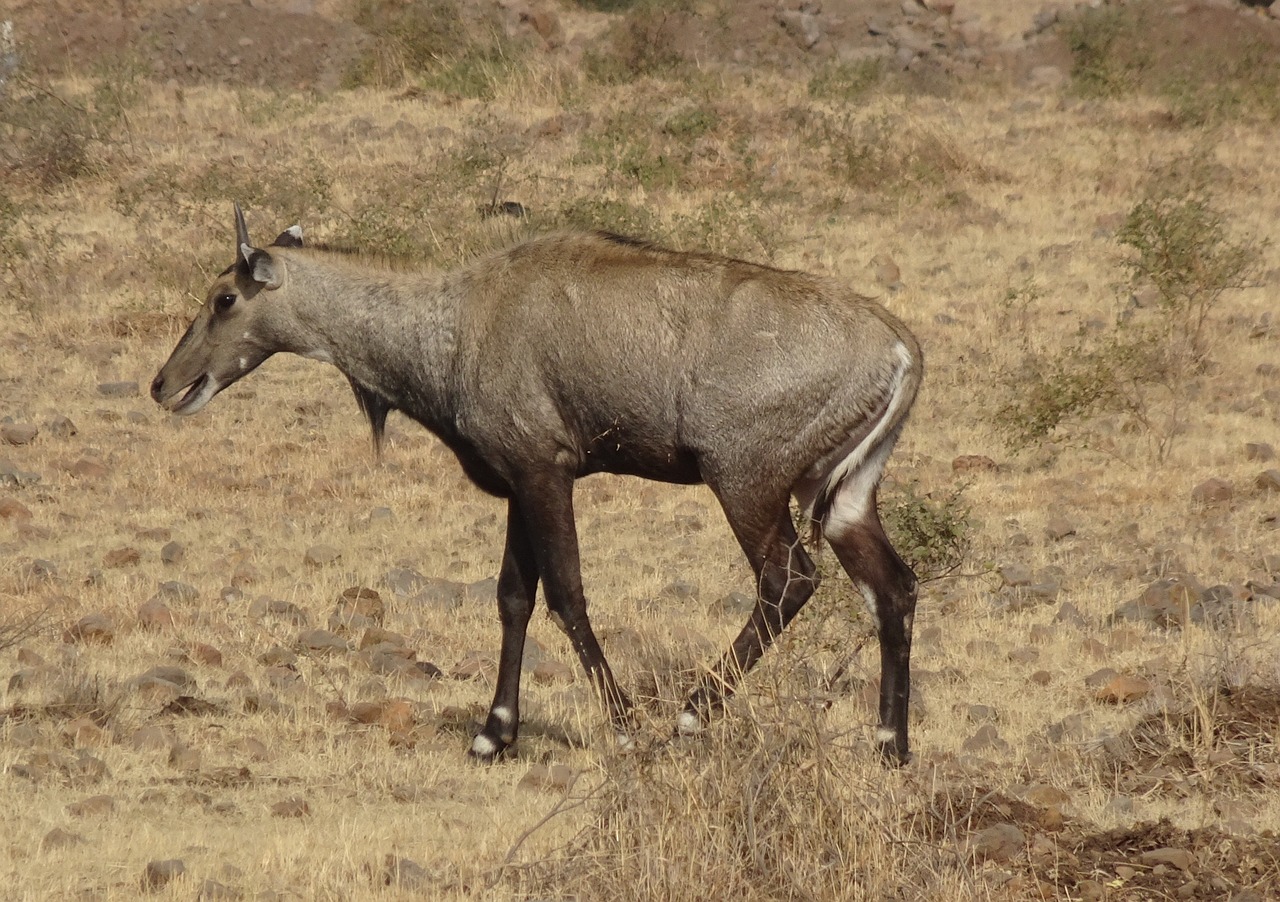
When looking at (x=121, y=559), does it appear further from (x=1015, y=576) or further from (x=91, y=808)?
(x=1015, y=576)

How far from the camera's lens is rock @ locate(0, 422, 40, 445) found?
13062 mm

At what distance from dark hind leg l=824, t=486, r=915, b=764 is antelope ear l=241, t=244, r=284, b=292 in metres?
2.62

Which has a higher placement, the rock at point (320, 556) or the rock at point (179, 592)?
the rock at point (179, 592)

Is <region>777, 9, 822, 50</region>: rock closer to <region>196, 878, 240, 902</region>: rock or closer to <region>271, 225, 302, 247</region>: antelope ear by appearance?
<region>271, 225, 302, 247</region>: antelope ear

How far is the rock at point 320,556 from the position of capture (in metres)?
10.4

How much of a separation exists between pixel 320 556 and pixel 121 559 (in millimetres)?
1135

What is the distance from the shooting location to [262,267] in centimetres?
771

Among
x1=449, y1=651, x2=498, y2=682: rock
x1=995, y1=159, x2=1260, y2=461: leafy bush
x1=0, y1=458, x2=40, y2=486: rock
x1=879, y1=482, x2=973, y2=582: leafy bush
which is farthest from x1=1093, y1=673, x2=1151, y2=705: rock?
x1=0, y1=458, x2=40, y2=486: rock

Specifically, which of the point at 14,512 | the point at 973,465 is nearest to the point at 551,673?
the point at 14,512

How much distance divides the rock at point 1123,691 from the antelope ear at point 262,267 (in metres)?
3.96

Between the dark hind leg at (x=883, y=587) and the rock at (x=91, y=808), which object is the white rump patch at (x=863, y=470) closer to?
the dark hind leg at (x=883, y=587)

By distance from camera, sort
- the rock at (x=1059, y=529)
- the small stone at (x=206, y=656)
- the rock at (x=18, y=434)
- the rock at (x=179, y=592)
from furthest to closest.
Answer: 1. the rock at (x=18, y=434)
2. the rock at (x=1059, y=529)
3. the rock at (x=179, y=592)
4. the small stone at (x=206, y=656)

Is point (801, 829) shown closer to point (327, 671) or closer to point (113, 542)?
point (327, 671)

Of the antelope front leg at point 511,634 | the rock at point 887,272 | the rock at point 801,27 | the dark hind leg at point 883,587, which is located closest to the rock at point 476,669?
the antelope front leg at point 511,634
